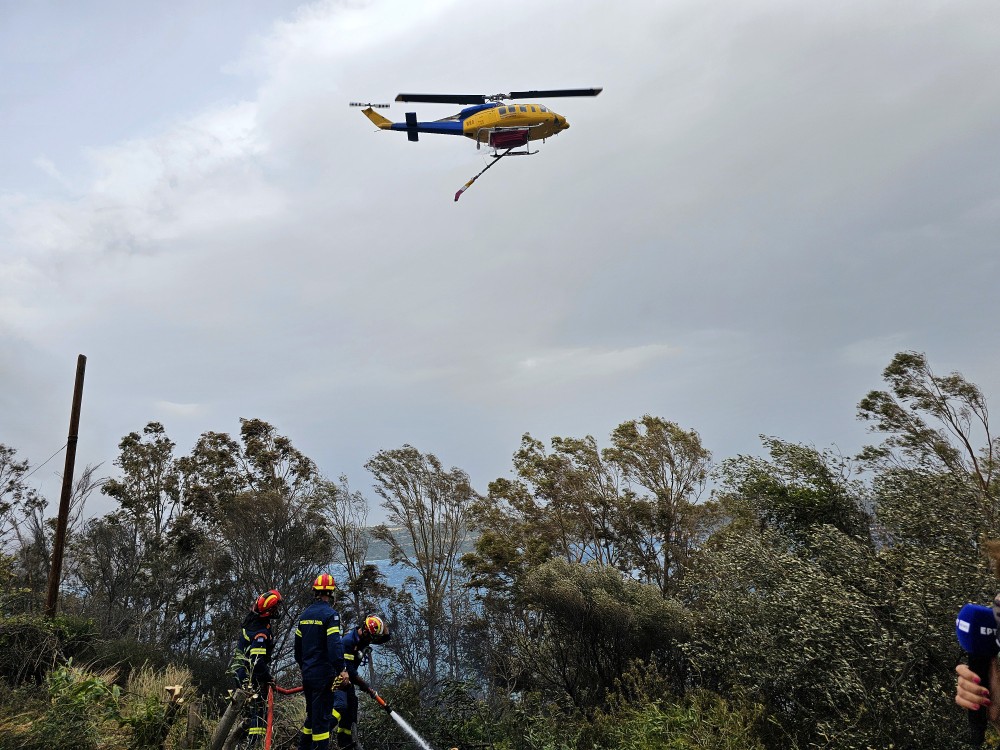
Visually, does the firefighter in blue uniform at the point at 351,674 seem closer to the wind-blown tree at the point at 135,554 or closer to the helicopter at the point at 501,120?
the helicopter at the point at 501,120

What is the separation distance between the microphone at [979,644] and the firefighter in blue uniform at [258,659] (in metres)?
6.07

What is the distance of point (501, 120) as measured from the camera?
60.1 ft

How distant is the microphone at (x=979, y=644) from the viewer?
7.57 feet

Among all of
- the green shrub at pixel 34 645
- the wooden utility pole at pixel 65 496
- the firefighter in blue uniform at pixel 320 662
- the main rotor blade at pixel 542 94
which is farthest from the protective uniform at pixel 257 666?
the main rotor blade at pixel 542 94

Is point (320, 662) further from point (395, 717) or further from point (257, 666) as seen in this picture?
point (395, 717)

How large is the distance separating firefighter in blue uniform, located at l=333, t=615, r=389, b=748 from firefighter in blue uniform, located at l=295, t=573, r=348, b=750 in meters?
0.13

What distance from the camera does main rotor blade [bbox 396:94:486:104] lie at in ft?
61.1

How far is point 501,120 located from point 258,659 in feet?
53.5

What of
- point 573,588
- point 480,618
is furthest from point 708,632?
point 480,618

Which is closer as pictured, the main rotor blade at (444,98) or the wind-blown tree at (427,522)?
the main rotor blade at (444,98)

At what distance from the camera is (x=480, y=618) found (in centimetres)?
3008

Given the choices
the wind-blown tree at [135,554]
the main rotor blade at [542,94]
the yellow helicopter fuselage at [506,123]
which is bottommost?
the wind-blown tree at [135,554]

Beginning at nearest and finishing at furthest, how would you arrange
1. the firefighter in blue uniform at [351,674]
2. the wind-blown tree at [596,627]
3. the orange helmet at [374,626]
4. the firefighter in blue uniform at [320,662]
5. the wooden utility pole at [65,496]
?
the firefighter in blue uniform at [320,662]
the firefighter in blue uniform at [351,674]
the orange helmet at [374,626]
the wooden utility pole at [65,496]
the wind-blown tree at [596,627]

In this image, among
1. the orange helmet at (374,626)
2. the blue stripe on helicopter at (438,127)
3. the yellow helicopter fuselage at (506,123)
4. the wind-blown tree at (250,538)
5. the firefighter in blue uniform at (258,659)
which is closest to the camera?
the firefighter in blue uniform at (258,659)
